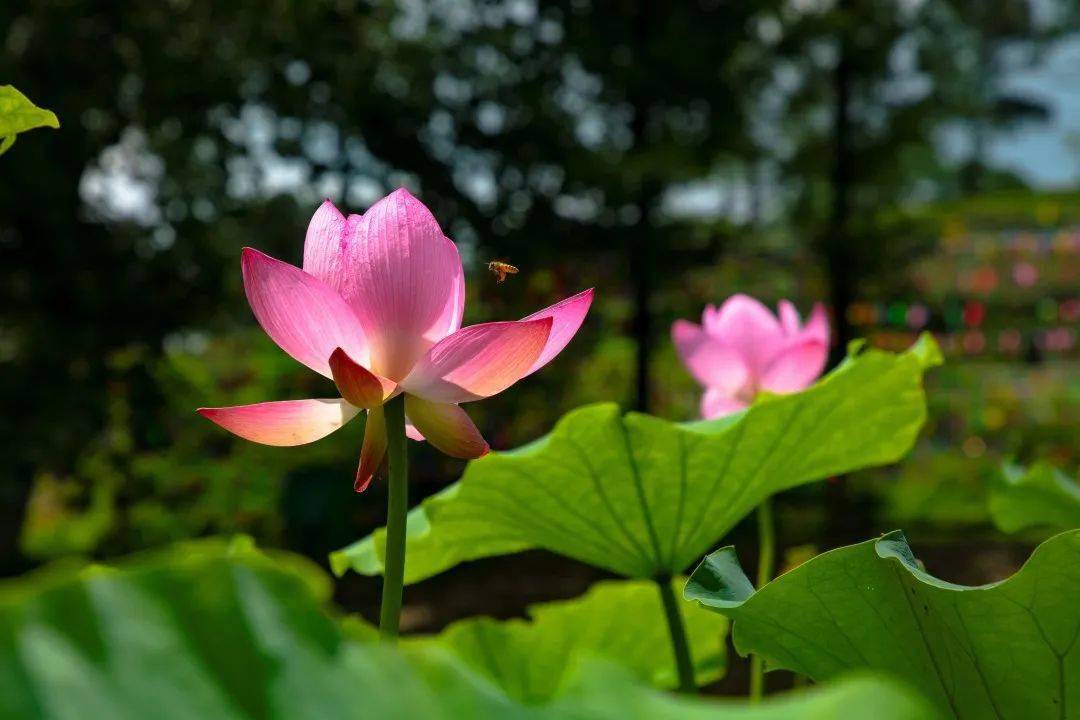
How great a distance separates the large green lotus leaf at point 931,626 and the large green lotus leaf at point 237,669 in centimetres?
17

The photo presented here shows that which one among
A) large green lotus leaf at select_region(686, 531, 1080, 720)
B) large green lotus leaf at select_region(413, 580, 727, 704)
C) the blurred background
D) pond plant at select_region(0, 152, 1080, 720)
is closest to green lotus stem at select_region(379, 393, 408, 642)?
pond plant at select_region(0, 152, 1080, 720)

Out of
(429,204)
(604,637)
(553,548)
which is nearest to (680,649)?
(553,548)

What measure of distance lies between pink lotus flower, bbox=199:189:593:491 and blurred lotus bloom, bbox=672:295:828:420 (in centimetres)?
38

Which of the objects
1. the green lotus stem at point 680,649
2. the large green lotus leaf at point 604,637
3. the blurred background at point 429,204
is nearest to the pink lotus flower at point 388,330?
the green lotus stem at point 680,649

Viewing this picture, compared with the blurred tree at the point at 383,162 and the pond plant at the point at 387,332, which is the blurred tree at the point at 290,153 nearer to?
the blurred tree at the point at 383,162

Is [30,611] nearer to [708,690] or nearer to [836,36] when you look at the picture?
[708,690]

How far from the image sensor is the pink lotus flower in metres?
0.33

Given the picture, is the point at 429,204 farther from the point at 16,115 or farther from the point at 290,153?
the point at 16,115

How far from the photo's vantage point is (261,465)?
378 centimetres

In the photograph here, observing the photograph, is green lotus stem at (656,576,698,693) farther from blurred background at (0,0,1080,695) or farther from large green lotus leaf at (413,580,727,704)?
blurred background at (0,0,1080,695)

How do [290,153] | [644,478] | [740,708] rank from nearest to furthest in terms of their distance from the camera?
[740,708] → [644,478] → [290,153]

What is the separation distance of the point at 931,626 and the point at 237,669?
0.78 feet

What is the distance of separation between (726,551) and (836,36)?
3.76 m

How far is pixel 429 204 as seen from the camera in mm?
3613
